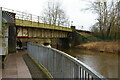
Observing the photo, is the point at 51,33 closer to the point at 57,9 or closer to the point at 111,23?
the point at 111,23

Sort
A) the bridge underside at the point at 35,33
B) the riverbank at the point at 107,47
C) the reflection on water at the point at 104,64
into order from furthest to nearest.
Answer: the riverbank at the point at 107,47, the bridge underside at the point at 35,33, the reflection on water at the point at 104,64

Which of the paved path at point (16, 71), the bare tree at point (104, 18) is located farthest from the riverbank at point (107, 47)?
the paved path at point (16, 71)

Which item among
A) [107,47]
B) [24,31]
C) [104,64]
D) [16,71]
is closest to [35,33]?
[24,31]

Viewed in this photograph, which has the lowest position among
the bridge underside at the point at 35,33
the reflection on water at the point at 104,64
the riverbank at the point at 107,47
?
the reflection on water at the point at 104,64

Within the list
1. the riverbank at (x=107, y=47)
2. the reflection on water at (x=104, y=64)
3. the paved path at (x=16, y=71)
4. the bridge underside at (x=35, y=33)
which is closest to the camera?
the paved path at (x=16, y=71)

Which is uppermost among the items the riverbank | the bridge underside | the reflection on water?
the bridge underside

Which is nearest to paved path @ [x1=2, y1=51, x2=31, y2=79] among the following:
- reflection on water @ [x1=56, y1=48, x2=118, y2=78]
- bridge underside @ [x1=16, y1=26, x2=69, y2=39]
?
reflection on water @ [x1=56, y1=48, x2=118, y2=78]

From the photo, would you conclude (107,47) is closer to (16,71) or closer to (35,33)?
(35,33)

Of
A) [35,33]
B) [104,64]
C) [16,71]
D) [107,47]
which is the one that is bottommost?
[104,64]

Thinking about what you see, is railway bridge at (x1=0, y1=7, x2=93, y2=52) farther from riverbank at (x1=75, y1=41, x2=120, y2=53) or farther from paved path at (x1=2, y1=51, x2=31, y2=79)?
riverbank at (x1=75, y1=41, x2=120, y2=53)

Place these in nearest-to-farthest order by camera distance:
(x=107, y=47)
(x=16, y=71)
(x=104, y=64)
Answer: (x=16, y=71)
(x=104, y=64)
(x=107, y=47)

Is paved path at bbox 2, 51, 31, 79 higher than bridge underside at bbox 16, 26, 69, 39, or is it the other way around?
bridge underside at bbox 16, 26, 69, 39

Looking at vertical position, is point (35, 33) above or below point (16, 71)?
above

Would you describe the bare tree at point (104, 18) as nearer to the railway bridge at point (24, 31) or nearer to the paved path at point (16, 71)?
the railway bridge at point (24, 31)
